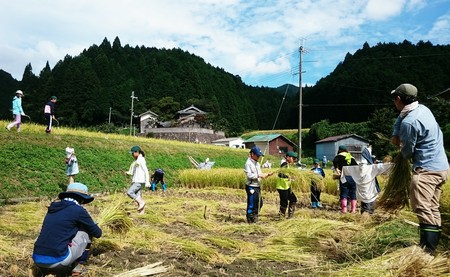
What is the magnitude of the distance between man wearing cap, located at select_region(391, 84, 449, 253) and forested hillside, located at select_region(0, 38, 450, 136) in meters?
31.5

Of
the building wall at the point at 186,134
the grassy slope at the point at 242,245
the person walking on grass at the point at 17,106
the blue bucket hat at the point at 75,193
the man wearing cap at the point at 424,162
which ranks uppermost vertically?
the building wall at the point at 186,134

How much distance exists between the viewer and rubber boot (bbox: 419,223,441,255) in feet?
9.96

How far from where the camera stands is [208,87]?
83.4 meters

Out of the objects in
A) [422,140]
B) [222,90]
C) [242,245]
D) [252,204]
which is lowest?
[242,245]

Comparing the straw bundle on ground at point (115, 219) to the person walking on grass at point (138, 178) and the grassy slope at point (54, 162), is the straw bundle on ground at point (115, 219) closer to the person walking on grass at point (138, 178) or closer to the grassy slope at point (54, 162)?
the person walking on grass at point (138, 178)

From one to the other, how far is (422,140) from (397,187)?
0.89 meters

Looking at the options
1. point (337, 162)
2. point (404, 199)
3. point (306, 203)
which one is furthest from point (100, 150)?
point (404, 199)

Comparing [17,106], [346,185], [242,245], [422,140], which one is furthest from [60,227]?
[17,106]

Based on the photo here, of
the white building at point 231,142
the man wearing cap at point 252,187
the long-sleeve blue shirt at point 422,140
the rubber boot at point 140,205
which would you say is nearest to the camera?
the long-sleeve blue shirt at point 422,140

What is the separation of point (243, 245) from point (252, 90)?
101588mm

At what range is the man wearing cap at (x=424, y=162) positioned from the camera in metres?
3.11

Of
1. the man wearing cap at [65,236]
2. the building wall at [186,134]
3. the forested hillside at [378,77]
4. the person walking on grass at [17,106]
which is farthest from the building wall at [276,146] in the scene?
the man wearing cap at [65,236]

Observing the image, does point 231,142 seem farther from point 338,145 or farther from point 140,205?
point 140,205

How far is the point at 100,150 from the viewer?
48.4ft
